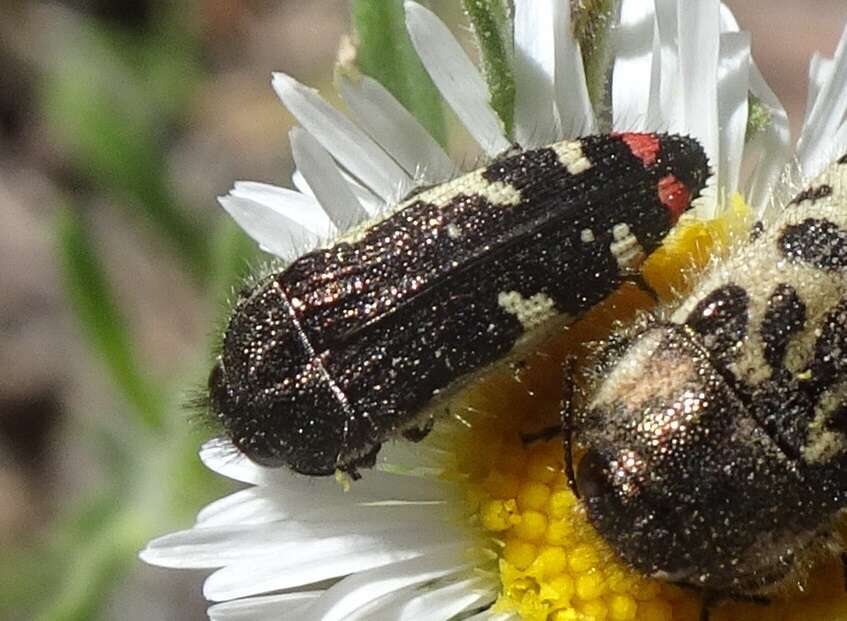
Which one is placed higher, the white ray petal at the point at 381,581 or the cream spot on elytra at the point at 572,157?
the cream spot on elytra at the point at 572,157

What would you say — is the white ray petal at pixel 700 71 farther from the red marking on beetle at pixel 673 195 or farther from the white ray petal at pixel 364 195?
the white ray petal at pixel 364 195

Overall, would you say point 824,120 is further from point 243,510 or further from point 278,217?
point 243,510

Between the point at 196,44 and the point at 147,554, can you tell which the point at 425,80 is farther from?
the point at 196,44

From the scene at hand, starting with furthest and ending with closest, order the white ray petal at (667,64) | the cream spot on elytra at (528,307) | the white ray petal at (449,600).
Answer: the white ray petal at (667,64), the white ray petal at (449,600), the cream spot on elytra at (528,307)

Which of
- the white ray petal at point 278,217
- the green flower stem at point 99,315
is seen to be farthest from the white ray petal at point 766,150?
the green flower stem at point 99,315

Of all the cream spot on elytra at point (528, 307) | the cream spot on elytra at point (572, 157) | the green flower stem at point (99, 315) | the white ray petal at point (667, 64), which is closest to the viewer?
the cream spot on elytra at point (528, 307)

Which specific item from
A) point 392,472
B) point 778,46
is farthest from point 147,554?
point 778,46

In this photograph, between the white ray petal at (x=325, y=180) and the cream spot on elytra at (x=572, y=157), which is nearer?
the cream spot on elytra at (x=572, y=157)
